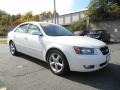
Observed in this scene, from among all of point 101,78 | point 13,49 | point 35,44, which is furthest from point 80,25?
point 101,78

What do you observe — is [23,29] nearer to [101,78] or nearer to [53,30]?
[53,30]

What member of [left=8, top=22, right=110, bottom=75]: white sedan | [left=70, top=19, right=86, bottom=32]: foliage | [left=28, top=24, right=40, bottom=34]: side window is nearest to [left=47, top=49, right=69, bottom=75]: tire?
[left=8, top=22, right=110, bottom=75]: white sedan

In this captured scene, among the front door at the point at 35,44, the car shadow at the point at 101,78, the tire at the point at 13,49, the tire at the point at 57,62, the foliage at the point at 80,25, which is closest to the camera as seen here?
the car shadow at the point at 101,78

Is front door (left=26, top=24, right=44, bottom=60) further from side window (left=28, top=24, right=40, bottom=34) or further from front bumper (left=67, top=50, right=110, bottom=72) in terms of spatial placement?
front bumper (left=67, top=50, right=110, bottom=72)

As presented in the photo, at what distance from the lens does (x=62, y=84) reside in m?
5.32

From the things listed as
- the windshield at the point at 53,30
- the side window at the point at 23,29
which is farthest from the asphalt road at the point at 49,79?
the side window at the point at 23,29

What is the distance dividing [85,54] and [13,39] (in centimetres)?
398

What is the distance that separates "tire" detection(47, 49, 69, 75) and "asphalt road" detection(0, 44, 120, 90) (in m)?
0.16

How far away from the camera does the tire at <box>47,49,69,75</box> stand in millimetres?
5801

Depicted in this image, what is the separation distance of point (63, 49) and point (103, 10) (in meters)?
24.2

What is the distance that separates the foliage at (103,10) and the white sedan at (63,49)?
868 inches

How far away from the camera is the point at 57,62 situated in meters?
6.09

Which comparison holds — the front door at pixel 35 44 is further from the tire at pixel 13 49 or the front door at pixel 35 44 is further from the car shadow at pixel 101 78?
the tire at pixel 13 49

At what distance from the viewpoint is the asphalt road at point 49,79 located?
203 inches
